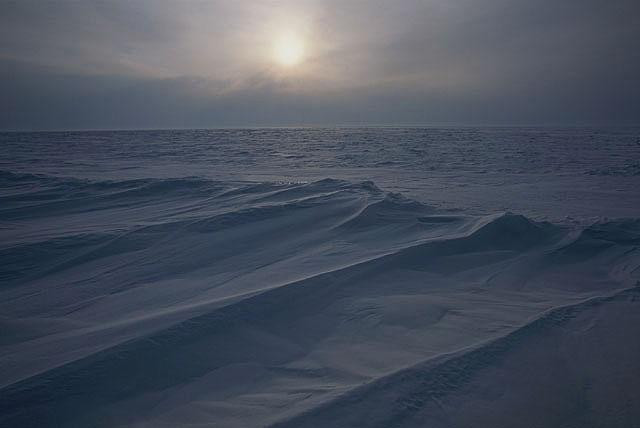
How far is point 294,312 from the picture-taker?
7.88ft

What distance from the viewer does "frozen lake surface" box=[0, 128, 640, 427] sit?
158 centimetres

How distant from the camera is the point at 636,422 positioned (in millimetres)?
1462

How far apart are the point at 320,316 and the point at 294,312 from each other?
17 cm

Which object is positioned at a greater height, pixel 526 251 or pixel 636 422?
pixel 526 251

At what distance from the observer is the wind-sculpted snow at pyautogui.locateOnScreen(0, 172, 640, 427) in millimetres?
1598

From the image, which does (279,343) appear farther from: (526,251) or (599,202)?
(599,202)

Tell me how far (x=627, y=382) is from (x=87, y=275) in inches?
142

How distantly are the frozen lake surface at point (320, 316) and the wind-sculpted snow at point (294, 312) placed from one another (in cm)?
1

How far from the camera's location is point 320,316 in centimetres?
236

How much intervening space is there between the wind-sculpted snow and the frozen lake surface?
1 cm

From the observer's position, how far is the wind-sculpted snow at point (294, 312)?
1598 millimetres

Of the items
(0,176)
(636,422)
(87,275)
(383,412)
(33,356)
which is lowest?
(636,422)

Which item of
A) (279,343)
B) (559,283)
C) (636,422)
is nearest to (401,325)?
(279,343)

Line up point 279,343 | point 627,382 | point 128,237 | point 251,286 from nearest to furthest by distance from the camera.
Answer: point 627,382 < point 279,343 < point 251,286 < point 128,237
